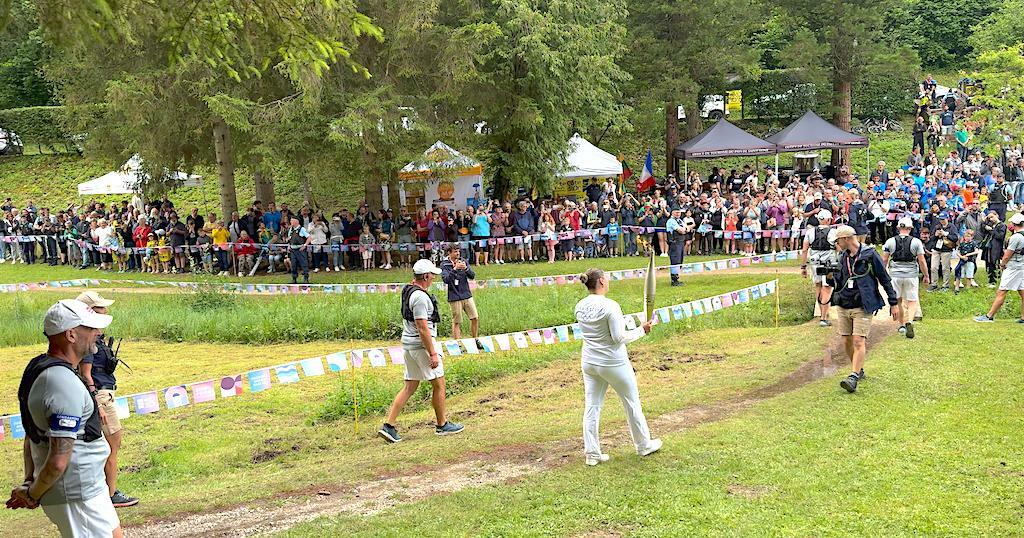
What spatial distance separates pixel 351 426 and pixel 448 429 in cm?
162

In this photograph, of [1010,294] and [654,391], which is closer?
[654,391]

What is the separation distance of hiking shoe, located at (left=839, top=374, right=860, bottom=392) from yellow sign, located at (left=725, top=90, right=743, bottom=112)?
106ft

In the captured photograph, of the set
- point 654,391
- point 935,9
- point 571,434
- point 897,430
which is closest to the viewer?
point 897,430

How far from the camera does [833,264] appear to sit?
1199cm

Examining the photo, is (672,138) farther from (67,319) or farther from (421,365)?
(67,319)

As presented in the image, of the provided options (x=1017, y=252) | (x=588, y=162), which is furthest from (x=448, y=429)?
(x=588, y=162)

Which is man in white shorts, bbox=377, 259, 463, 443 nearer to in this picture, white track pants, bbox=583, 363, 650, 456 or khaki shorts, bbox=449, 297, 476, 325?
white track pants, bbox=583, 363, 650, 456

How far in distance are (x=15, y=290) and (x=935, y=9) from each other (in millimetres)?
47208

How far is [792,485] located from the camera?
777cm

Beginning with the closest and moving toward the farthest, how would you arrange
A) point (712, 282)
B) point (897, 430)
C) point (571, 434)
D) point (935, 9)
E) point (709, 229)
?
point (897, 430), point (571, 434), point (712, 282), point (709, 229), point (935, 9)

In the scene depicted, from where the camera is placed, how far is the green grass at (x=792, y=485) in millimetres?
7027

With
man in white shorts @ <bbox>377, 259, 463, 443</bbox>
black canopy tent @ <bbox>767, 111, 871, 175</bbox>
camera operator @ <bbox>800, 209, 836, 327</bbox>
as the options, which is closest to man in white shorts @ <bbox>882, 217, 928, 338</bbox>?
camera operator @ <bbox>800, 209, 836, 327</bbox>

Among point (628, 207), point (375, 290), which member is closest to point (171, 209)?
point (375, 290)

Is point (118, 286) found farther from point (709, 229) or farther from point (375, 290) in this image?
point (709, 229)
